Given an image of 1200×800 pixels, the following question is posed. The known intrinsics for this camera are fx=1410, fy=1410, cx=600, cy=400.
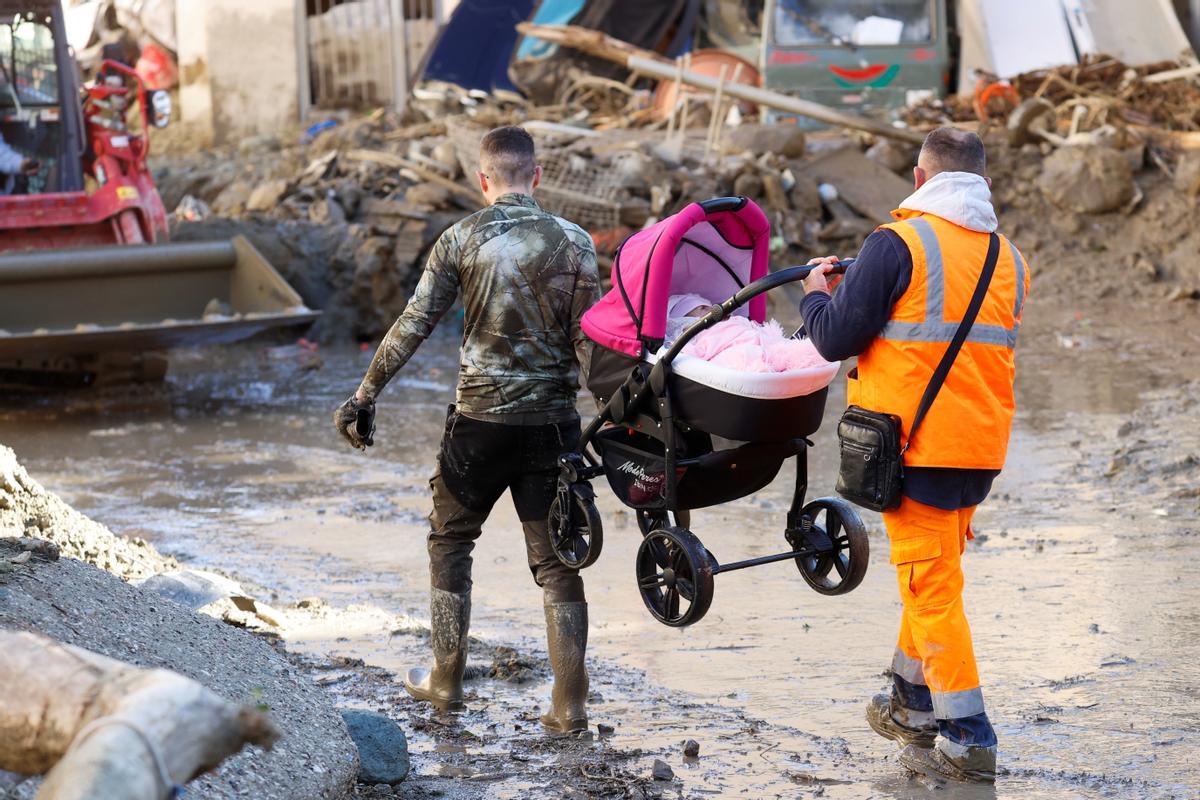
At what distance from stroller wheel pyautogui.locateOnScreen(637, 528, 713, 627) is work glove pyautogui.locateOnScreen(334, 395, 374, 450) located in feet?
3.38

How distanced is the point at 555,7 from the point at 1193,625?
15797 millimetres

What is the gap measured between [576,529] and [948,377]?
129 centimetres

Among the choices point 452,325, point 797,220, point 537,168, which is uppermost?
point 537,168

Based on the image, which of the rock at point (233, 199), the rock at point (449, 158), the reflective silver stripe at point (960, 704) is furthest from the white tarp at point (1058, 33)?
the reflective silver stripe at point (960, 704)

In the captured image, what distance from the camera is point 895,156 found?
1476 cm

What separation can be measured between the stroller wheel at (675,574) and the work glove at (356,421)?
103 centimetres

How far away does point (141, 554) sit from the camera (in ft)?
19.7

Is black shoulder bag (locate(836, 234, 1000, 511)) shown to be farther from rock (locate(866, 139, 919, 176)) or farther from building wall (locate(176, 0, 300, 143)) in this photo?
building wall (locate(176, 0, 300, 143))

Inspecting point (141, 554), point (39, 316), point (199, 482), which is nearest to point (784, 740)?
point (141, 554)

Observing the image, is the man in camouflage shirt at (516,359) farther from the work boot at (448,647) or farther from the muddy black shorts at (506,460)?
the work boot at (448,647)

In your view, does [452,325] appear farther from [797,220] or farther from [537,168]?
[537,168]

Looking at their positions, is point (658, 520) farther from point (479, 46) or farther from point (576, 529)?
point (479, 46)

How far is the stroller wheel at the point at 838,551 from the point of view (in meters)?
4.29

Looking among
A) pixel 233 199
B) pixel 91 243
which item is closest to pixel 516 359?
pixel 91 243
